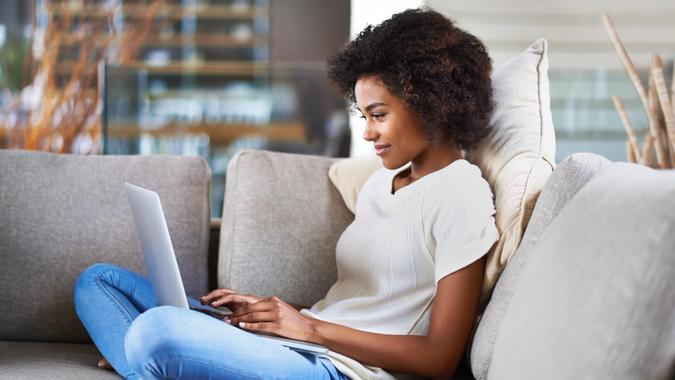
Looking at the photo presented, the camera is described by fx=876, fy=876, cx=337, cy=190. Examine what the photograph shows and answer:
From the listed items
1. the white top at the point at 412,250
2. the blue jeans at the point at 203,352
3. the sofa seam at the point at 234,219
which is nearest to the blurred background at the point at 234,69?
the sofa seam at the point at 234,219

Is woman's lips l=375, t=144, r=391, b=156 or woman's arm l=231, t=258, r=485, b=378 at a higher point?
woman's lips l=375, t=144, r=391, b=156

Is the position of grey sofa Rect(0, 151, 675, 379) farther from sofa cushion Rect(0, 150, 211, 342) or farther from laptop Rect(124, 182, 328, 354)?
laptop Rect(124, 182, 328, 354)

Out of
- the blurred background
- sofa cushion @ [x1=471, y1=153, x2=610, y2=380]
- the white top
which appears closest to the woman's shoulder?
the white top

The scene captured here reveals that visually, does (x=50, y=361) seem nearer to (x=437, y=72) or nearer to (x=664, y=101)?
(x=437, y=72)

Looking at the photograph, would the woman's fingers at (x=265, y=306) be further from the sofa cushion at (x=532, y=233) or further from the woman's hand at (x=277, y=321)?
the sofa cushion at (x=532, y=233)

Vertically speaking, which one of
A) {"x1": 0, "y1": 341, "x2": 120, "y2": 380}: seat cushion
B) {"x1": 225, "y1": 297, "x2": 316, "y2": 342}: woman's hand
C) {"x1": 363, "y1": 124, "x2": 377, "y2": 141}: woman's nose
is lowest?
{"x1": 0, "y1": 341, "x2": 120, "y2": 380}: seat cushion

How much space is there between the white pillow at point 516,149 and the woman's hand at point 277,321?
1.11 feet

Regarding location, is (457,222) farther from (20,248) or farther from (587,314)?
(20,248)

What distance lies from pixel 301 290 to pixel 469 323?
595 mm

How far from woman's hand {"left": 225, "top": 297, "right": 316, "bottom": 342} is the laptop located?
0.04 feet

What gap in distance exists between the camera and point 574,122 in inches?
146

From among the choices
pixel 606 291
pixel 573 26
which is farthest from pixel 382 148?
pixel 573 26

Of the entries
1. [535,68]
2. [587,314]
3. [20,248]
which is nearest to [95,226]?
[20,248]

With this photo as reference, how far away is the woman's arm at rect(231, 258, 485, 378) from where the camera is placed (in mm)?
1484
